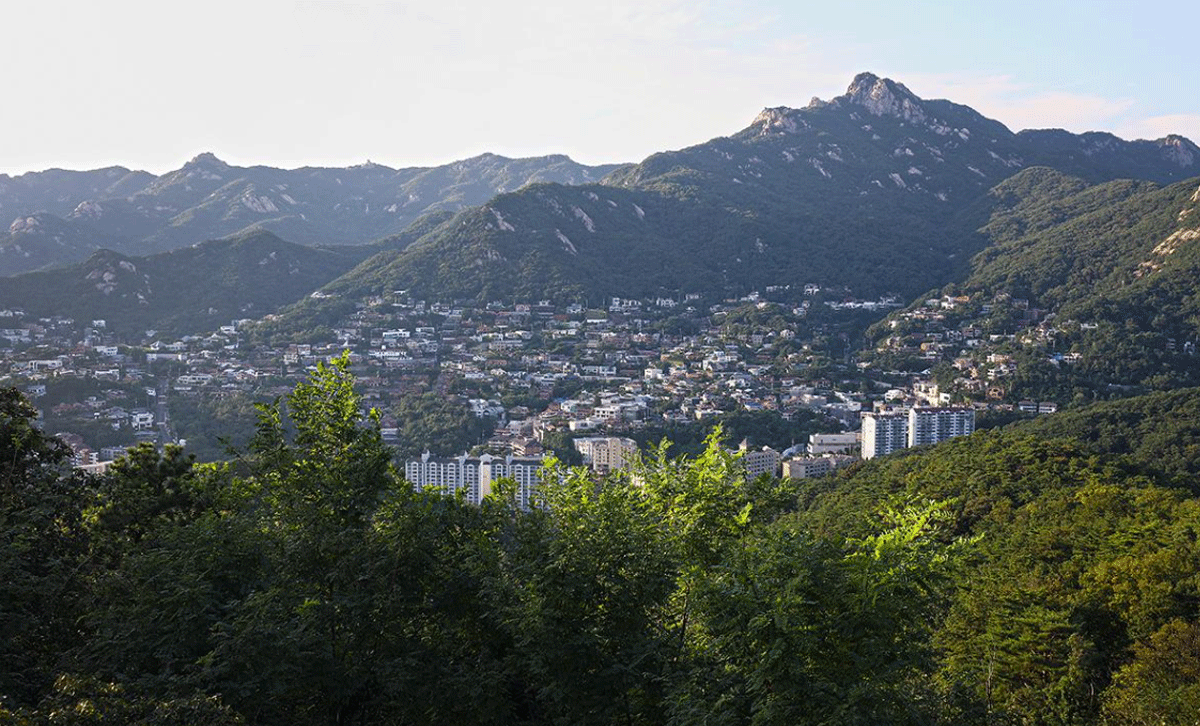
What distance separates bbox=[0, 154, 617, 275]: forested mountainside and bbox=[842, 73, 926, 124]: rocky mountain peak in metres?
57.2

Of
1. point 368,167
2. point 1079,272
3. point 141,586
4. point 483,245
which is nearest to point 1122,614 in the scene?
point 141,586

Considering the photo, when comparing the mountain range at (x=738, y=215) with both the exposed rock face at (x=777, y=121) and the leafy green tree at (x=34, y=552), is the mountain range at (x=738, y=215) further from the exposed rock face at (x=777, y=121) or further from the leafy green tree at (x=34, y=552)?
the leafy green tree at (x=34, y=552)

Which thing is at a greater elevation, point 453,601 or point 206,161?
point 206,161

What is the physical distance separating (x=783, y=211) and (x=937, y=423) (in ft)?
209

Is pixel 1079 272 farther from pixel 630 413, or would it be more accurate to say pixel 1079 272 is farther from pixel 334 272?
pixel 334 272

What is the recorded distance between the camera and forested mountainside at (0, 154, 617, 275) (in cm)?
9031

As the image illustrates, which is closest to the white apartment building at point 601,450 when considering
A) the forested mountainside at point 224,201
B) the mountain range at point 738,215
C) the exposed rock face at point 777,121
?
the mountain range at point 738,215

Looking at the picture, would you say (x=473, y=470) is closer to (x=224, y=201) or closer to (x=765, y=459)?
(x=765, y=459)

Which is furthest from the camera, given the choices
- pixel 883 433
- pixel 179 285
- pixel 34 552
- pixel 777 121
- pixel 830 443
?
pixel 777 121

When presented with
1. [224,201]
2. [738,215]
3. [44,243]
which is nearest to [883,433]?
[738,215]

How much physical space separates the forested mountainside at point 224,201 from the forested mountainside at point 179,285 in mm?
15751

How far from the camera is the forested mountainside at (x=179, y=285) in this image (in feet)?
204

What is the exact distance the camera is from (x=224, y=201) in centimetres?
12044

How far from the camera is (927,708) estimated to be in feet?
17.9
